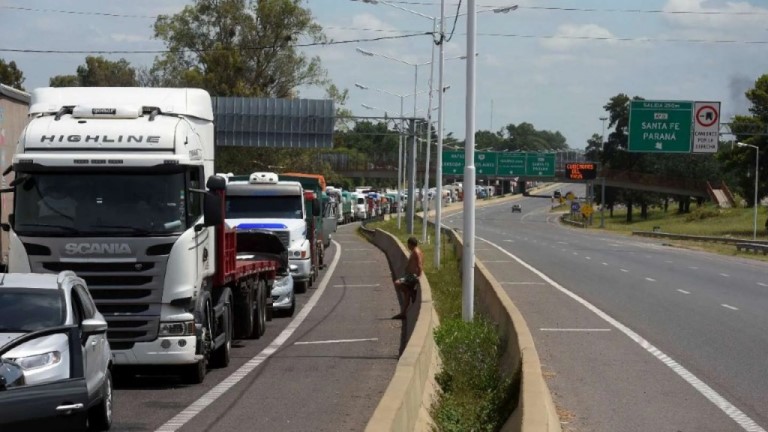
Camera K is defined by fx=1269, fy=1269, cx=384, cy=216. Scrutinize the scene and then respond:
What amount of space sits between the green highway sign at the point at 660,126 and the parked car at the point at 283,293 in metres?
32.4

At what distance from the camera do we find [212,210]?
15445 millimetres

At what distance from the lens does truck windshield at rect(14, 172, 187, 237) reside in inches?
590

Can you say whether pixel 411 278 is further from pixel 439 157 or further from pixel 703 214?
pixel 703 214

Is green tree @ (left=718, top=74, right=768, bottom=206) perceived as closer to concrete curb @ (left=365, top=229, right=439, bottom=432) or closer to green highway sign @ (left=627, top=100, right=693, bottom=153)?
green highway sign @ (left=627, top=100, right=693, bottom=153)

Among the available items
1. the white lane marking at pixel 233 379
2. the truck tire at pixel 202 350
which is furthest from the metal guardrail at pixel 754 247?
the truck tire at pixel 202 350

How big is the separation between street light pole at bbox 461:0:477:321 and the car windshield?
1002 centimetres

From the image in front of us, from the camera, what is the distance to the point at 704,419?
41.6 feet

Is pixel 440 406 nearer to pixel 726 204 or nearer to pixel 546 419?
pixel 546 419

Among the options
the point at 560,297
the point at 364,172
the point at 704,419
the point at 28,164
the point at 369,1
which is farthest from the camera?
the point at 364,172

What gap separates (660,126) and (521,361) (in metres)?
43.3

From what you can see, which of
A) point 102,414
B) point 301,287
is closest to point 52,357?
point 102,414

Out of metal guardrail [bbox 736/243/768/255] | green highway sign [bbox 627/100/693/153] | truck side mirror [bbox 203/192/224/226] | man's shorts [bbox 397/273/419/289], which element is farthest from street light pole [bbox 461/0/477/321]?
metal guardrail [bbox 736/243/768/255]

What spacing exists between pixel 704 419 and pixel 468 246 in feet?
29.0

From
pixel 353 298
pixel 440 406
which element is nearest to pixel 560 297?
pixel 353 298
